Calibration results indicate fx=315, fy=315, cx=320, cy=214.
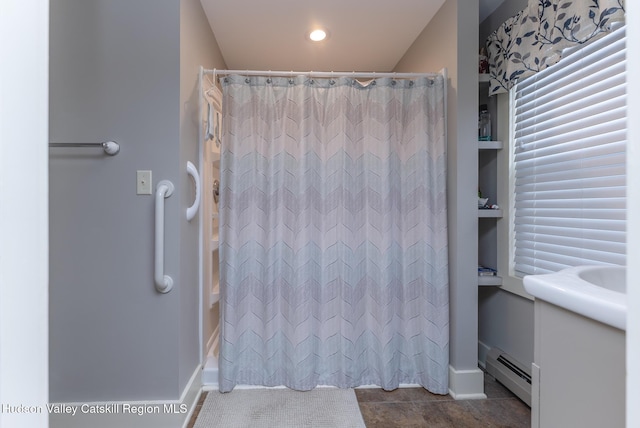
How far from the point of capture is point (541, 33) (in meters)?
1.63

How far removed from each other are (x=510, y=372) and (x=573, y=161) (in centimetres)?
126

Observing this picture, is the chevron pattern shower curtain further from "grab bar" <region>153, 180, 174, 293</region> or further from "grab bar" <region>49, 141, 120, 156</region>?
"grab bar" <region>49, 141, 120, 156</region>

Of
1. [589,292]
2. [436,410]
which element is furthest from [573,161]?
[436,410]

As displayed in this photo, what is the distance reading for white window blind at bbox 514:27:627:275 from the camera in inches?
54.4

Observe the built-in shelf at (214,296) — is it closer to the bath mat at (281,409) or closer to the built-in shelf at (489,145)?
the bath mat at (281,409)

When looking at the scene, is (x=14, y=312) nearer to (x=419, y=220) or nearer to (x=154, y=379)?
(x=154, y=379)

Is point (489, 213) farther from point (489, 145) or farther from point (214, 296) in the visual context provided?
point (214, 296)

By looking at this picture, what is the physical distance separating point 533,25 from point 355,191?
1.29m

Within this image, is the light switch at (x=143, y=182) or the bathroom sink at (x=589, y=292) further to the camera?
the light switch at (x=143, y=182)

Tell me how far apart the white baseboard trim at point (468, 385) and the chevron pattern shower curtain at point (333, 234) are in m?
0.06

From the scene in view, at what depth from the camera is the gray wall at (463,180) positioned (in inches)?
72.5

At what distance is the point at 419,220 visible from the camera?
6.35 ft

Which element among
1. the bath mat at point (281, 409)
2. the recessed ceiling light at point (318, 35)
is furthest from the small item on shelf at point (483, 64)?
the bath mat at point (281, 409)

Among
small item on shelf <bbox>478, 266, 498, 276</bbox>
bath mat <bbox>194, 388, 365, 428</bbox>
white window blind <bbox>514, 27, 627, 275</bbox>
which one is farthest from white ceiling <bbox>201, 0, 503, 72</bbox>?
bath mat <bbox>194, 388, 365, 428</bbox>
